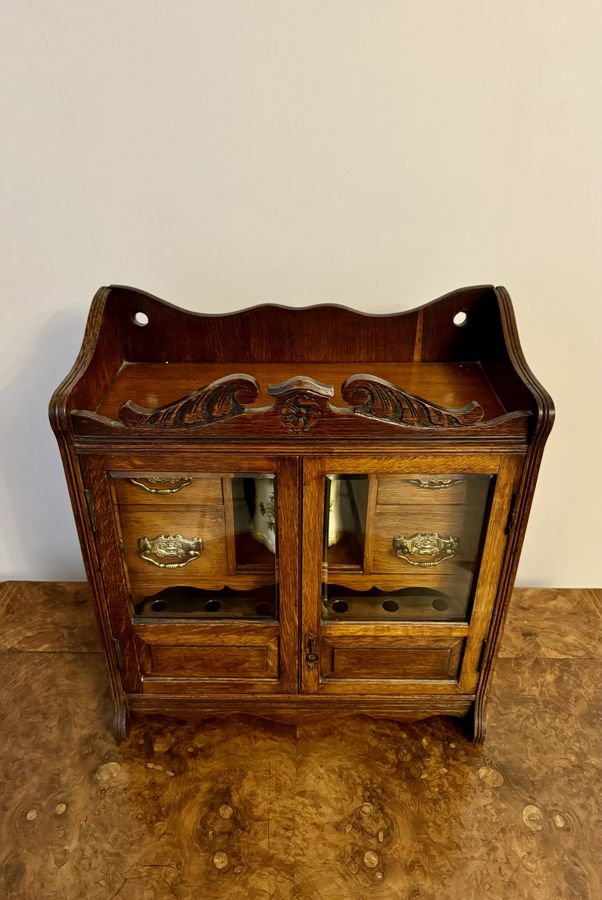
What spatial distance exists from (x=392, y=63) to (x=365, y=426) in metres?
0.51

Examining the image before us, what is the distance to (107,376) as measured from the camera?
806 millimetres

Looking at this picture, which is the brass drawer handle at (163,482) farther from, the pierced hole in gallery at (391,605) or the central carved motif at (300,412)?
the pierced hole in gallery at (391,605)

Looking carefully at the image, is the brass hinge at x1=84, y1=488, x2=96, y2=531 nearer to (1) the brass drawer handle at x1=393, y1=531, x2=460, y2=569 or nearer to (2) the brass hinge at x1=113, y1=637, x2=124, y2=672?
(2) the brass hinge at x1=113, y1=637, x2=124, y2=672

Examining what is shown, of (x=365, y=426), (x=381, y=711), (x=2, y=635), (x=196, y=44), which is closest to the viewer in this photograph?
(x=365, y=426)

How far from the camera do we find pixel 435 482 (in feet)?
2.40

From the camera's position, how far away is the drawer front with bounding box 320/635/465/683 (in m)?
0.83

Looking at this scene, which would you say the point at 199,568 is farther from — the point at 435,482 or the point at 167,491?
the point at 435,482

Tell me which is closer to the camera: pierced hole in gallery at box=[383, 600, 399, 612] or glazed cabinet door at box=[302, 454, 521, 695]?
glazed cabinet door at box=[302, 454, 521, 695]

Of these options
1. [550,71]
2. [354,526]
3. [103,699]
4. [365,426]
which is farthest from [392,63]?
[103,699]

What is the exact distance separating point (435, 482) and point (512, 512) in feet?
0.33

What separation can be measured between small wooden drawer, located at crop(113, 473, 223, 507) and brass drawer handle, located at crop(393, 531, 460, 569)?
0.25 metres

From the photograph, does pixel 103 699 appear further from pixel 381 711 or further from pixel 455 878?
pixel 455 878

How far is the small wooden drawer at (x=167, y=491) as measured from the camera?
0.73 metres

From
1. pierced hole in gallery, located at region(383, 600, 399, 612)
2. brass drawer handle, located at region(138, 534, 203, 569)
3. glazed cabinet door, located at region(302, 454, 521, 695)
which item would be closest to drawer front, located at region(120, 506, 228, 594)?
brass drawer handle, located at region(138, 534, 203, 569)
